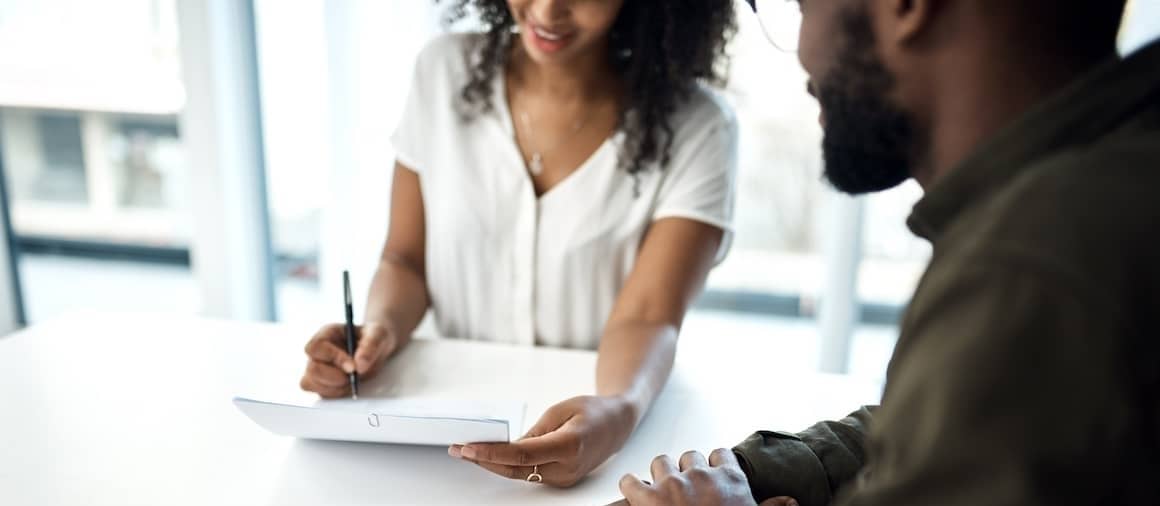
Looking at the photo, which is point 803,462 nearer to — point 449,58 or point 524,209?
point 524,209

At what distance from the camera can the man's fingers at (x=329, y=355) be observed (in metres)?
1.21

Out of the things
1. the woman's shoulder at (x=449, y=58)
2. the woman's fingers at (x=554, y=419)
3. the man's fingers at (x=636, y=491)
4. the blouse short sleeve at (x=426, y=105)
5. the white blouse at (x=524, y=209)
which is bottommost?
the man's fingers at (x=636, y=491)

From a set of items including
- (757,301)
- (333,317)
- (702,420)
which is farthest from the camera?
(757,301)

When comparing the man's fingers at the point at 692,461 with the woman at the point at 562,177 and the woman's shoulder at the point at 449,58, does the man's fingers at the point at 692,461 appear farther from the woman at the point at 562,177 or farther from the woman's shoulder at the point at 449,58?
the woman's shoulder at the point at 449,58

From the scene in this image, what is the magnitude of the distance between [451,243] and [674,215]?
15.5 inches

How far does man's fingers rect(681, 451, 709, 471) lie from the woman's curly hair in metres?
0.64

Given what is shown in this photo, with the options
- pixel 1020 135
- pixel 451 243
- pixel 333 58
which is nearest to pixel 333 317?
pixel 333 58

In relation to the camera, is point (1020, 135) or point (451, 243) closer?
point (1020, 135)

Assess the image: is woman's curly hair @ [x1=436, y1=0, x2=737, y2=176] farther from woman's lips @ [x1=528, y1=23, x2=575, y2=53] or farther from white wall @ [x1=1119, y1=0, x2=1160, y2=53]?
white wall @ [x1=1119, y1=0, x2=1160, y2=53]

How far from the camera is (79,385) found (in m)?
1.24

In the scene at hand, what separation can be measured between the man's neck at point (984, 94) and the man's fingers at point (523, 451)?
501 mm

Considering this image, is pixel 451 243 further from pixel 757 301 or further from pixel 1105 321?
pixel 757 301

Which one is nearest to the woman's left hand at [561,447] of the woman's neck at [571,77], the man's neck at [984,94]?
the man's neck at [984,94]

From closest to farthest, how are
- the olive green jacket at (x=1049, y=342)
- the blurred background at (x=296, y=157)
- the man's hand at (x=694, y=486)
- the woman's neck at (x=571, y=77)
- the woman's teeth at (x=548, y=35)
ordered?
the olive green jacket at (x=1049, y=342) → the man's hand at (x=694, y=486) → the woman's teeth at (x=548, y=35) → the woman's neck at (x=571, y=77) → the blurred background at (x=296, y=157)
